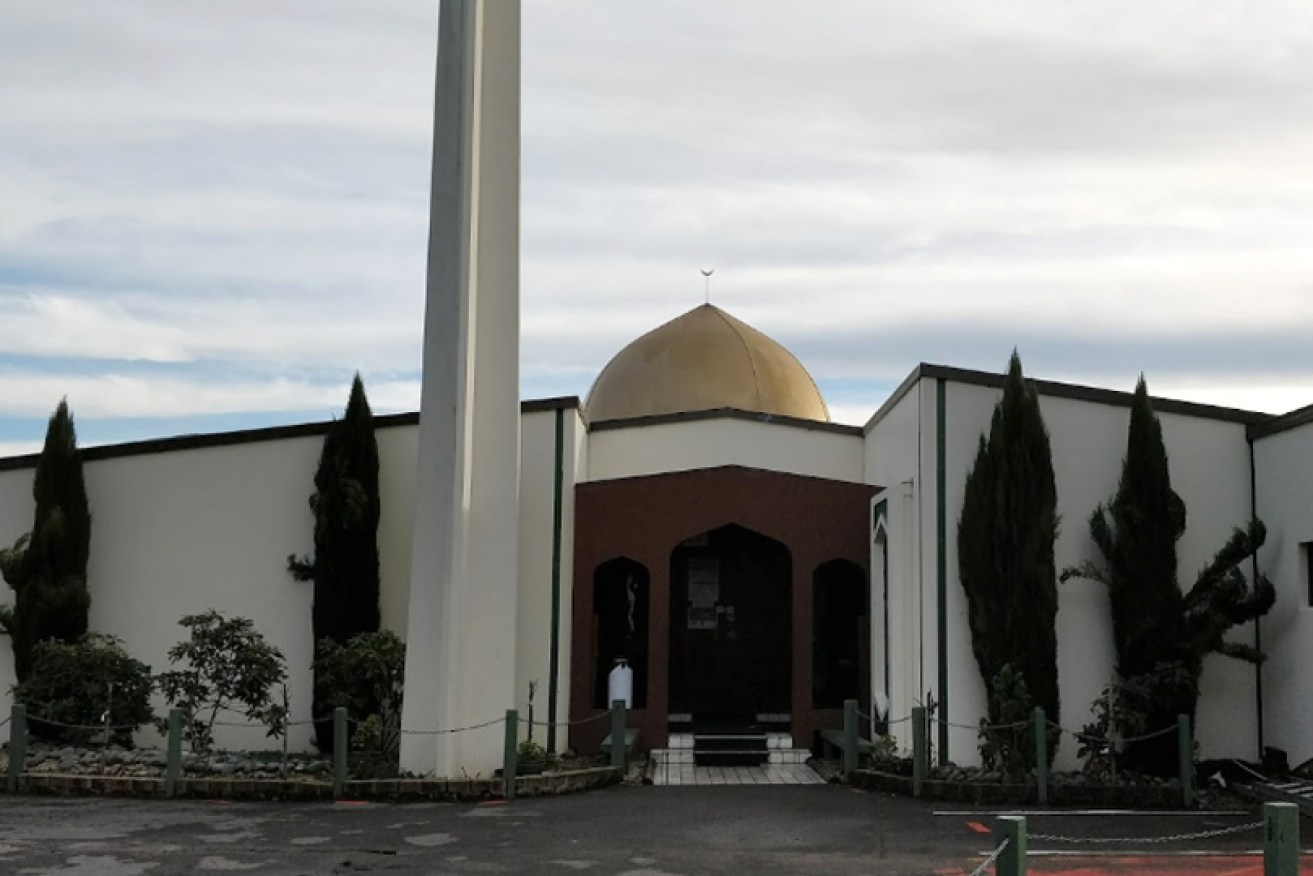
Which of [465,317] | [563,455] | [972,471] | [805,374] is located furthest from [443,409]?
[805,374]

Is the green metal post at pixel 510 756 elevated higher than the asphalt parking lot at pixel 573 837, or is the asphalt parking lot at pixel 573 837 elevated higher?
the green metal post at pixel 510 756

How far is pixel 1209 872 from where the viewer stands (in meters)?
10.9

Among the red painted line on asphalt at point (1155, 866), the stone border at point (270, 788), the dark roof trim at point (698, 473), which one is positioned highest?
the dark roof trim at point (698, 473)

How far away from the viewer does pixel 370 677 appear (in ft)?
56.4

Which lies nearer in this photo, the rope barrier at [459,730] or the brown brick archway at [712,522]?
the rope barrier at [459,730]

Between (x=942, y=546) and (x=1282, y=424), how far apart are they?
395 centimetres

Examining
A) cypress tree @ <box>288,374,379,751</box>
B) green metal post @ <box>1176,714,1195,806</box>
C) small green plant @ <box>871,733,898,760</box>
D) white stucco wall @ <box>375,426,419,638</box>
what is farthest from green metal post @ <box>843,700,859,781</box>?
cypress tree @ <box>288,374,379,751</box>

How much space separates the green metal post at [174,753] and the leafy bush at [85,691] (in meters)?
2.52

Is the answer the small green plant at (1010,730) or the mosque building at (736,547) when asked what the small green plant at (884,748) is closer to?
the mosque building at (736,547)

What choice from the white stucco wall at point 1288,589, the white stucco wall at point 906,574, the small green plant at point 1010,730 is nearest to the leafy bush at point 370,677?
the white stucco wall at point 906,574

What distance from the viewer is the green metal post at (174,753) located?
1490cm

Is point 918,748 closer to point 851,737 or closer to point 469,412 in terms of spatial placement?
point 851,737

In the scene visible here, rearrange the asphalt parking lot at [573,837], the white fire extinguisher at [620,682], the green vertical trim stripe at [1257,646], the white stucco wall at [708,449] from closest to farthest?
1. the asphalt parking lot at [573,837]
2. the green vertical trim stripe at [1257,646]
3. the white fire extinguisher at [620,682]
4. the white stucco wall at [708,449]

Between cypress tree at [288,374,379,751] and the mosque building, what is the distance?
13.6 inches
